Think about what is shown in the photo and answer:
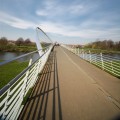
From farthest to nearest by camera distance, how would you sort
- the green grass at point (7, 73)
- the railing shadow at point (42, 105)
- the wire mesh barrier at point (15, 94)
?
the green grass at point (7, 73) < the railing shadow at point (42, 105) < the wire mesh barrier at point (15, 94)

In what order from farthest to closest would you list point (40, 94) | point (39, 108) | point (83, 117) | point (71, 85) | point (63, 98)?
point (71, 85)
point (40, 94)
point (63, 98)
point (39, 108)
point (83, 117)

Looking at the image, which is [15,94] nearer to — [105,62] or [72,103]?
[72,103]

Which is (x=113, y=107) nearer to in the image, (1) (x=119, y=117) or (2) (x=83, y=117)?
(1) (x=119, y=117)

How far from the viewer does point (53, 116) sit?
12.6 feet

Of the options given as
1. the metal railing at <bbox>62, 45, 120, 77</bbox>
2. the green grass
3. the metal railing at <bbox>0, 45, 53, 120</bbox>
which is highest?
the metal railing at <bbox>0, 45, 53, 120</bbox>

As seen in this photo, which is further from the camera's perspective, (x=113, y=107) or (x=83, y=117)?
(x=113, y=107)

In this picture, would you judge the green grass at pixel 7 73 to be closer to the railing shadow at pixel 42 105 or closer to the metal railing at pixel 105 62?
the railing shadow at pixel 42 105

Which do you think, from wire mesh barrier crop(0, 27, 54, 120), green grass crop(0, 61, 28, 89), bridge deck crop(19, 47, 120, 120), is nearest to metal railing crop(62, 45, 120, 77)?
bridge deck crop(19, 47, 120, 120)

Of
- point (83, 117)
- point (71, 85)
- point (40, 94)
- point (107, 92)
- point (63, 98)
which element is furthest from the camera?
point (71, 85)

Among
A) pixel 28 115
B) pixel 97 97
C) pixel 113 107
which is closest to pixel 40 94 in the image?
pixel 28 115

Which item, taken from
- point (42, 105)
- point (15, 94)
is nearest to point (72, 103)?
point (42, 105)

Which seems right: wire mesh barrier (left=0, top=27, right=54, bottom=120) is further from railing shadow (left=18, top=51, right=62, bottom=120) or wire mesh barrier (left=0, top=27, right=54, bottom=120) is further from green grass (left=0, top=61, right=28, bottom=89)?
green grass (left=0, top=61, right=28, bottom=89)

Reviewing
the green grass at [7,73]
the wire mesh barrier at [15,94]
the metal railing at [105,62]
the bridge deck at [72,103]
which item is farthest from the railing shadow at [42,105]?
the green grass at [7,73]

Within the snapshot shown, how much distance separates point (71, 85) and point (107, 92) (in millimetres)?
1606
